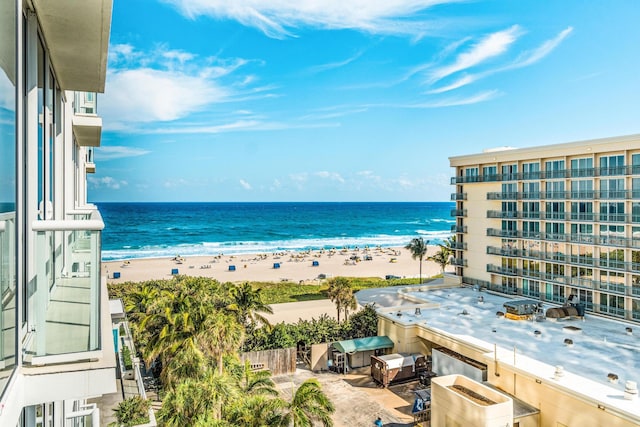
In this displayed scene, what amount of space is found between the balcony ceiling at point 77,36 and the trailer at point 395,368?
21.4m

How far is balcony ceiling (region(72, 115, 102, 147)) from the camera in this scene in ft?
34.4

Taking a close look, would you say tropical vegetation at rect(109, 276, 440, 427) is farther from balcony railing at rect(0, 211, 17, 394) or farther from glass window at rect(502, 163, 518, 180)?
glass window at rect(502, 163, 518, 180)

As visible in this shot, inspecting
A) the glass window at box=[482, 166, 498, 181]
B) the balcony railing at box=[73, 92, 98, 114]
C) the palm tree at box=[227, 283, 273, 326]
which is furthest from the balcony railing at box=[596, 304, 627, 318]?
the balcony railing at box=[73, 92, 98, 114]

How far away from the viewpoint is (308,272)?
2603 inches

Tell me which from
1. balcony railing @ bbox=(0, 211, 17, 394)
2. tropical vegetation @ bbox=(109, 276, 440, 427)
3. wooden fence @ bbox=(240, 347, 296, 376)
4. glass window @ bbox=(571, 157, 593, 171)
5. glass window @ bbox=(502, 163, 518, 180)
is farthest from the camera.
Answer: glass window @ bbox=(502, 163, 518, 180)

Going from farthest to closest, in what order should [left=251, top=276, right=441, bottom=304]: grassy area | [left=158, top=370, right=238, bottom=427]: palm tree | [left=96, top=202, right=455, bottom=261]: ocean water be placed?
[left=96, top=202, right=455, bottom=261]: ocean water → [left=251, top=276, right=441, bottom=304]: grassy area → [left=158, top=370, right=238, bottom=427]: palm tree

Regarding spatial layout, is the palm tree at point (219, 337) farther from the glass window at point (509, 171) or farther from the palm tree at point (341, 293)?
the glass window at point (509, 171)

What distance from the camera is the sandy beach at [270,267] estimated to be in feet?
204

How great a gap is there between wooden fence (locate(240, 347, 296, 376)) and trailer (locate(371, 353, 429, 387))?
14.9ft

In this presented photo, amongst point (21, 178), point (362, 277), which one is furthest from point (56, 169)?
point (362, 277)

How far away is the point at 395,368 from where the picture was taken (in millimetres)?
24844

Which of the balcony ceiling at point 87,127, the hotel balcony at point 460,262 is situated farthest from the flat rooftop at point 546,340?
the balcony ceiling at point 87,127

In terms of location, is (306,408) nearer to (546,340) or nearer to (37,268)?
(37,268)

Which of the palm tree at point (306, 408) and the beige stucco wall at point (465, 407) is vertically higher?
the palm tree at point (306, 408)
